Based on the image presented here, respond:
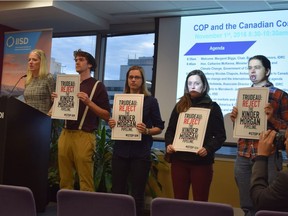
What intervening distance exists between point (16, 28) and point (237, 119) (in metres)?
4.62

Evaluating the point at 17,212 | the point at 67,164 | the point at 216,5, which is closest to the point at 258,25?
the point at 216,5

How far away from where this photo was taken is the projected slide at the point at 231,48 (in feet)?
14.9

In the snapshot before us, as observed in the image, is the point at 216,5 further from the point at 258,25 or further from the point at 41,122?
the point at 41,122

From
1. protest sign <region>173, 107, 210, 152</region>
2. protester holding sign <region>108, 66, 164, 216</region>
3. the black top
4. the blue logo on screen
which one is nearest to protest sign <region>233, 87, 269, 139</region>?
the black top

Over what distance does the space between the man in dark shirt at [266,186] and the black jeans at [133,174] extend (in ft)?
4.75

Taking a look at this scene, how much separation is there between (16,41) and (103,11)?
4.98 feet

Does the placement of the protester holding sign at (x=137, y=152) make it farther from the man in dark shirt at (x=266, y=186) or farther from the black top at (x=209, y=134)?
the man in dark shirt at (x=266, y=186)

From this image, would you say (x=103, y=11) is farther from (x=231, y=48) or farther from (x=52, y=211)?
(x=52, y=211)

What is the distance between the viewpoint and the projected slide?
14.9 ft

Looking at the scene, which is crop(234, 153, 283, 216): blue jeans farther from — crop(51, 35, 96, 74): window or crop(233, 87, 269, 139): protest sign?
crop(51, 35, 96, 74): window

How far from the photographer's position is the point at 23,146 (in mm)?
3025

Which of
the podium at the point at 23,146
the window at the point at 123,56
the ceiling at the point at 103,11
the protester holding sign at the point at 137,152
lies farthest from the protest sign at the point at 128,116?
the window at the point at 123,56

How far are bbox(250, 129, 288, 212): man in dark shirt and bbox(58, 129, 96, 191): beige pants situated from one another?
5.87ft

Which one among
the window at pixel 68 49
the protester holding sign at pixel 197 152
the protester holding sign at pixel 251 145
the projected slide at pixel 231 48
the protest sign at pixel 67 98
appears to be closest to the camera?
the protester holding sign at pixel 251 145
